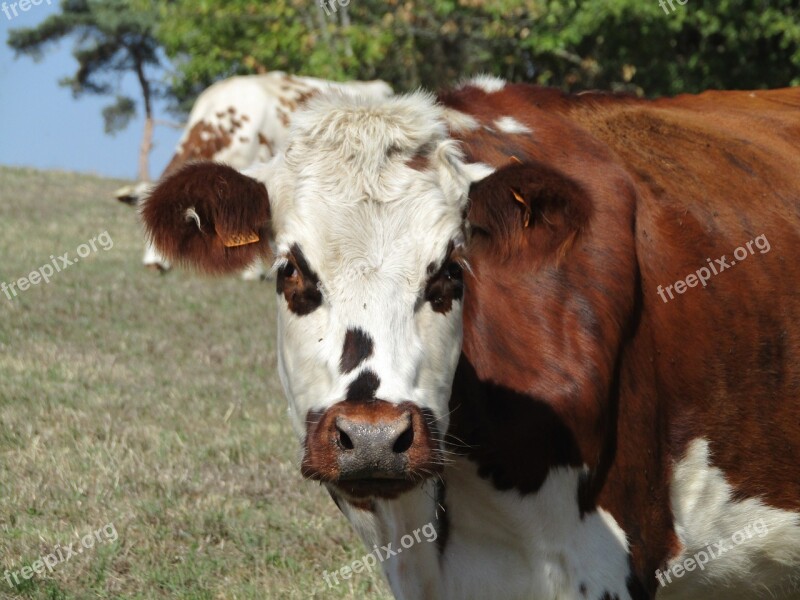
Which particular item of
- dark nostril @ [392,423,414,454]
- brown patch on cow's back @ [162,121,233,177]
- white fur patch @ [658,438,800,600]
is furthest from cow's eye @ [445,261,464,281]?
brown patch on cow's back @ [162,121,233,177]

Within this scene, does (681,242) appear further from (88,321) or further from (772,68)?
(772,68)

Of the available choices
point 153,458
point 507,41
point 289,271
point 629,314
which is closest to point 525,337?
point 629,314

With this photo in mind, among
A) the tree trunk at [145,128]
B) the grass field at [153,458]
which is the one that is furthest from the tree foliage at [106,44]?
the grass field at [153,458]

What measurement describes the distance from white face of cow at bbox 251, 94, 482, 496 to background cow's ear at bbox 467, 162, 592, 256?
80 mm

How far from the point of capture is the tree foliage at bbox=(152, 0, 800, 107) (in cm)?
1602

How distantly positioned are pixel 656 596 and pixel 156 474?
10.2ft

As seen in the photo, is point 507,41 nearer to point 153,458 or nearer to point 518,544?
point 153,458

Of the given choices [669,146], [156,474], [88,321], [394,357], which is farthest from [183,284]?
[394,357]

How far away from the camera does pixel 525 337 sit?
366cm

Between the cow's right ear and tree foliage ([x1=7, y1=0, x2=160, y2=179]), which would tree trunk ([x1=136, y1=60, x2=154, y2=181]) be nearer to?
tree foliage ([x1=7, y1=0, x2=160, y2=179])

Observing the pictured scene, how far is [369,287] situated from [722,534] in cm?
168

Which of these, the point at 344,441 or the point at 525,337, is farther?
the point at 525,337

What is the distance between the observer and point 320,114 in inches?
144

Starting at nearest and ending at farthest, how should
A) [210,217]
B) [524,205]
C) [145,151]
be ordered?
[524,205] < [210,217] < [145,151]
